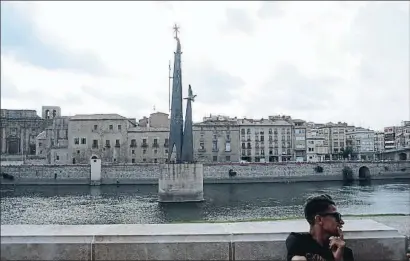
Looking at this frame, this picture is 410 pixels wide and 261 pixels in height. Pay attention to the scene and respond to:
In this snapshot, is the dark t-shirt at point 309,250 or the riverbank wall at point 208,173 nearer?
the dark t-shirt at point 309,250

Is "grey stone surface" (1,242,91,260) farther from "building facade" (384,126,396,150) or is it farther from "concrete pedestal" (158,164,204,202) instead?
"building facade" (384,126,396,150)

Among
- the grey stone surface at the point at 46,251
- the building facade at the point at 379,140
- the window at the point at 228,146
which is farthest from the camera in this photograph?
the building facade at the point at 379,140

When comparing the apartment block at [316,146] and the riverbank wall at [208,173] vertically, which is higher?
the apartment block at [316,146]

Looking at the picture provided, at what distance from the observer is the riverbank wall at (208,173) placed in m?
53.9

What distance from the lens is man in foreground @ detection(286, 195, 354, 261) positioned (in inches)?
99.2

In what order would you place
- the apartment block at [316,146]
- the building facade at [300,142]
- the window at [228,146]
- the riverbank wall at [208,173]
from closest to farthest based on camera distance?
1. the riverbank wall at [208,173]
2. the window at [228,146]
3. the building facade at [300,142]
4. the apartment block at [316,146]

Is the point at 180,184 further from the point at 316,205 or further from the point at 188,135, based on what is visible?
the point at 316,205

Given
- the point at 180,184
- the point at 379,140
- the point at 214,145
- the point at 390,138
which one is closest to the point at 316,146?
the point at 214,145

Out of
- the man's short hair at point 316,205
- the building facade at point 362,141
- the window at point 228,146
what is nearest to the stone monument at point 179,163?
the man's short hair at point 316,205

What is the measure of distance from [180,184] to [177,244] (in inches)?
1073

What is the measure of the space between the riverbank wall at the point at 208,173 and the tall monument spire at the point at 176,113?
24139mm

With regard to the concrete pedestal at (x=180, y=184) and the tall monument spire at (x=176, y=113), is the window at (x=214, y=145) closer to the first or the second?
the tall monument spire at (x=176, y=113)

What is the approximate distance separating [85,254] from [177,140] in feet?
90.4

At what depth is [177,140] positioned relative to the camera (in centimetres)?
3059
